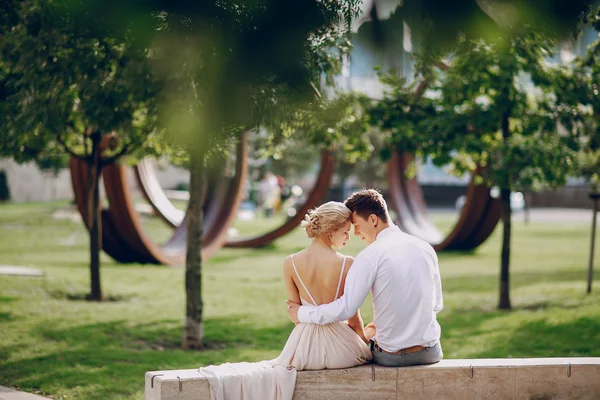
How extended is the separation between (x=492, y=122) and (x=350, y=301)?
5342 mm

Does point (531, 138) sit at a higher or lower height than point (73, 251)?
higher

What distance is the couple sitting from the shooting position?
4098 mm

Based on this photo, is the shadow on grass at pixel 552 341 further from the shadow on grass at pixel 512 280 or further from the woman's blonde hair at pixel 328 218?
the woman's blonde hair at pixel 328 218

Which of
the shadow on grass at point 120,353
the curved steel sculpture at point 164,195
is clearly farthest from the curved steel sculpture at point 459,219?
the shadow on grass at point 120,353

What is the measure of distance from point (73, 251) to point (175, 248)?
7.89ft

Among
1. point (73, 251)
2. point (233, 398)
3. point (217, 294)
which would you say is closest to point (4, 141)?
point (217, 294)

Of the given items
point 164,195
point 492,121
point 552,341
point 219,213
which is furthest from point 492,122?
point 164,195

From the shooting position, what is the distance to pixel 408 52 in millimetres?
3152

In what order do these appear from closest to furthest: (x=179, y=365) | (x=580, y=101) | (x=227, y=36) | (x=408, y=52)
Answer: (x=408, y=52) → (x=227, y=36) → (x=179, y=365) → (x=580, y=101)

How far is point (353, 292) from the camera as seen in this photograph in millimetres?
4113

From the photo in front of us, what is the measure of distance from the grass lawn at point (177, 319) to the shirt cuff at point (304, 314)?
185cm

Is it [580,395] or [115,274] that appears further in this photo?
[115,274]

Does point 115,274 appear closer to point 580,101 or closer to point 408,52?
point 580,101

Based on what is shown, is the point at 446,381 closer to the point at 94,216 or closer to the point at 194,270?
the point at 194,270
